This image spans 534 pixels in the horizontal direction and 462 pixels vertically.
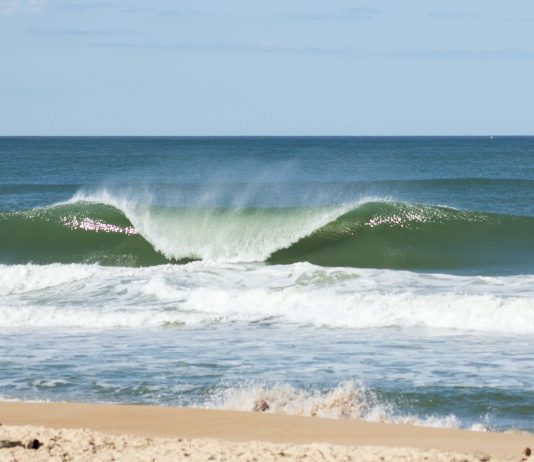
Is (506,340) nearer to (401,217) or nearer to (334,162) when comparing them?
(401,217)

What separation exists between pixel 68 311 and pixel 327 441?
25.7ft

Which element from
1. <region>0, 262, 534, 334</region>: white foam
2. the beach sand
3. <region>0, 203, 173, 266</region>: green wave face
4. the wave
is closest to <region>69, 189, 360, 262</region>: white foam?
the wave

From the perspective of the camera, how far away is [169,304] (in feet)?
48.5

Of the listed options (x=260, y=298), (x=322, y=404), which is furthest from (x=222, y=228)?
(x=322, y=404)

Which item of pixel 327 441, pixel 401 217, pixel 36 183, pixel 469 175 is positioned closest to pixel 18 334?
pixel 327 441

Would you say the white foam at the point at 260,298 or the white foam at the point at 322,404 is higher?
the white foam at the point at 260,298

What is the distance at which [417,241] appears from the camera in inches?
943

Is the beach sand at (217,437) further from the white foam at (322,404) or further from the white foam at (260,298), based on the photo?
the white foam at (260,298)

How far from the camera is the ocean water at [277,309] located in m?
9.12

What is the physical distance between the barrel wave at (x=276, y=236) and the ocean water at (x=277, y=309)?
58 millimetres

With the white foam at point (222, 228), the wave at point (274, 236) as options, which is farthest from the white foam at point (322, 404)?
the wave at point (274, 236)

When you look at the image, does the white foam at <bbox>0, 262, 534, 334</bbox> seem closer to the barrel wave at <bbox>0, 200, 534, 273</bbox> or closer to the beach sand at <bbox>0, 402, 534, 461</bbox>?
the barrel wave at <bbox>0, 200, 534, 273</bbox>

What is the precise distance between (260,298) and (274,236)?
816 cm

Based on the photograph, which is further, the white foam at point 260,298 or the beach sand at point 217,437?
the white foam at point 260,298
